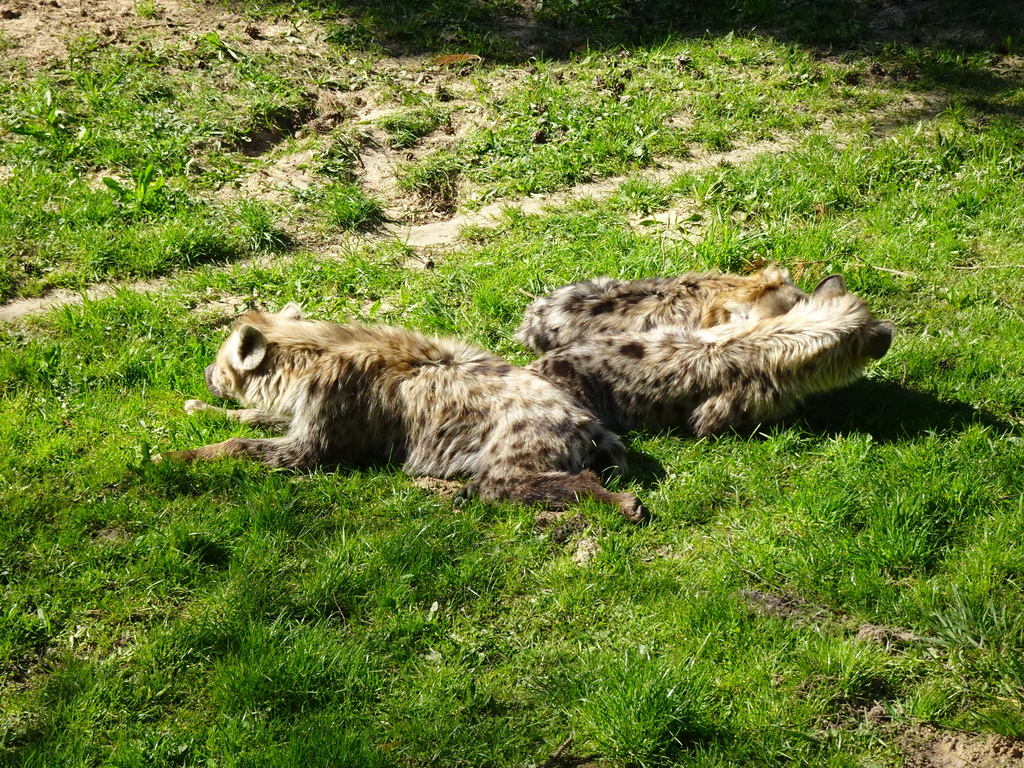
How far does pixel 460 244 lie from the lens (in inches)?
297

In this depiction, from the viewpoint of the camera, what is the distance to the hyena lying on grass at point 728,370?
→ 5.51 meters

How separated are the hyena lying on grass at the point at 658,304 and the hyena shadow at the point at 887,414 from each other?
0.62m

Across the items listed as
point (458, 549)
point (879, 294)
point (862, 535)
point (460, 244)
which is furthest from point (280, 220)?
point (862, 535)

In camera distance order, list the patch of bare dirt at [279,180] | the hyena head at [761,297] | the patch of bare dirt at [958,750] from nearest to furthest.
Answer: the patch of bare dirt at [958,750], the hyena head at [761,297], the patch of bare dirt at [279,180]

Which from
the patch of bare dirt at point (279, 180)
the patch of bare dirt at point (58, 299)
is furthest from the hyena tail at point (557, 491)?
the patch of bare dirt at point (279, 180)

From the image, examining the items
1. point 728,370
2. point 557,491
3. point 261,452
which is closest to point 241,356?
point 261,452

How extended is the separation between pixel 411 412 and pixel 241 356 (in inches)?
40.9

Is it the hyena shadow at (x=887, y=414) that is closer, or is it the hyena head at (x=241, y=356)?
the hyena shadow at (x=887, y=414)

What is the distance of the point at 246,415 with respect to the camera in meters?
5.71

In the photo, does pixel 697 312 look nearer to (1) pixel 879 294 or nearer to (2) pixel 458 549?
(1) pixel 879 294

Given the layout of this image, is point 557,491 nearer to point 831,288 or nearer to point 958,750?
point 958,750

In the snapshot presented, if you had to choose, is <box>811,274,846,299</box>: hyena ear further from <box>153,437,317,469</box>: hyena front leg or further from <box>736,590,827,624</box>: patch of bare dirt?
<box>153,437,317,469</box>: hyena front leg

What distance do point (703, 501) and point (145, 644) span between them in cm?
270

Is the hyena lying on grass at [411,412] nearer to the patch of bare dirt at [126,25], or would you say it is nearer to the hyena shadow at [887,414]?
the hyena shadow at [887,414]
